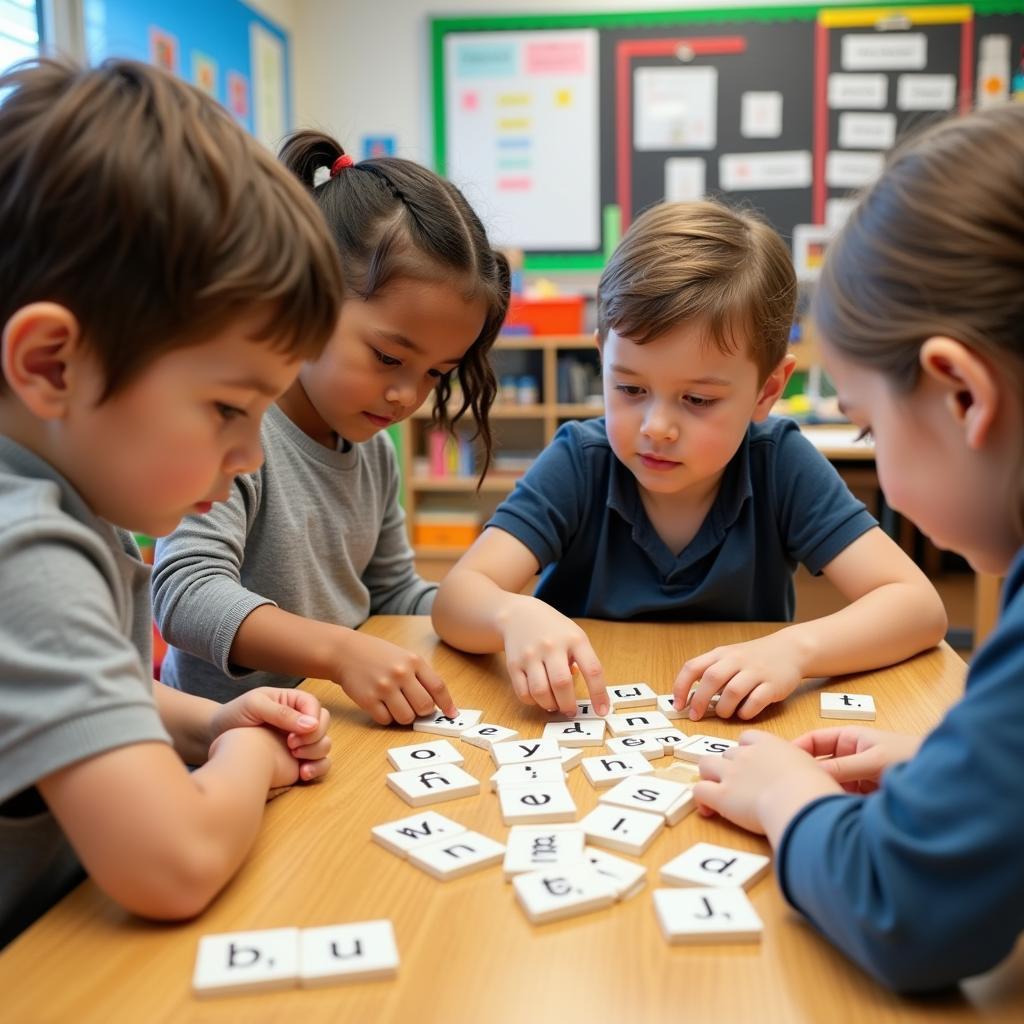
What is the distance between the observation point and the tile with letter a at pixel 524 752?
→ 0.87 m

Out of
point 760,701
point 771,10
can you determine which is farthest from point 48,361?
point 771,10

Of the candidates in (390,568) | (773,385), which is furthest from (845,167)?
(390,568)

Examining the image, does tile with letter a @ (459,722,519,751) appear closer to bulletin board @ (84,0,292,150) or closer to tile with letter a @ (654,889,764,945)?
tile with letter a @ (654,889,764,945)

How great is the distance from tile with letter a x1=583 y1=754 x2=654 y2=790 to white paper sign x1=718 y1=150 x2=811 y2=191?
155 inches

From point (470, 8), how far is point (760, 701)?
422 cm

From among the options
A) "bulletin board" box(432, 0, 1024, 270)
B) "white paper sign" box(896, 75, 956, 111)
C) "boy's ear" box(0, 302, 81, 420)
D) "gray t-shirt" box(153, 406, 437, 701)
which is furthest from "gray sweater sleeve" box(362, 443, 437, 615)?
"white paper sign" box(896, 75, 956, 111)

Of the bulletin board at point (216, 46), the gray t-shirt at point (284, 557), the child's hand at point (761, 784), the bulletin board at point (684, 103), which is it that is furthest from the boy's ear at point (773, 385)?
the bulletin board at point (684, 103)

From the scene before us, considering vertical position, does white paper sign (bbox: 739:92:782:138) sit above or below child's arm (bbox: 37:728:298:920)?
above

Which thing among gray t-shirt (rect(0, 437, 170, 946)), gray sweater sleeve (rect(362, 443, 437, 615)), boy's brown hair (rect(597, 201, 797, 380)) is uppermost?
boy's brown hair (rect(597, 201, 797, 380))

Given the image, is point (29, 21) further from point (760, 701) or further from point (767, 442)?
point (760, 701)

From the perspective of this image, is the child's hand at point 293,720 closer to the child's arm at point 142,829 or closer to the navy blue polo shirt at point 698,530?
the child's arm at point 142,829

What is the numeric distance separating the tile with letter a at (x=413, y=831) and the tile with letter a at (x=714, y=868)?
16 centimetres

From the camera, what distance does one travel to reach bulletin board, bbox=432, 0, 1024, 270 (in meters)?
4.23

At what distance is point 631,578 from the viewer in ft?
4.83
